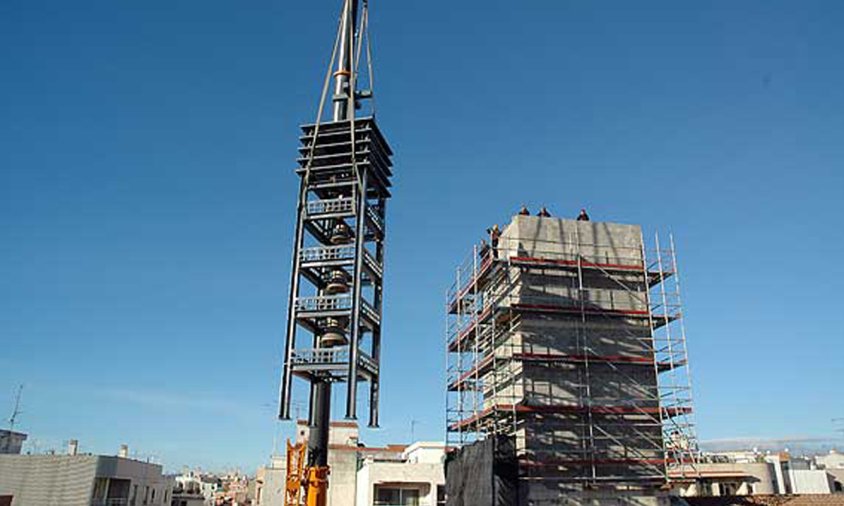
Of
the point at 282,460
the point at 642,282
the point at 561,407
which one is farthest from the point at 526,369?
the point at 282,460

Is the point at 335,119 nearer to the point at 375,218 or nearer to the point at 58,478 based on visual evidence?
the point at 375,218

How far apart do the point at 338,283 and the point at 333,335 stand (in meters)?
3.39

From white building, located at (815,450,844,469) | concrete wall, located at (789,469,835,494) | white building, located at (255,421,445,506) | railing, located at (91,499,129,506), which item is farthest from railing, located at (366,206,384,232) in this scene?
white building, located at (815,450,844,469)

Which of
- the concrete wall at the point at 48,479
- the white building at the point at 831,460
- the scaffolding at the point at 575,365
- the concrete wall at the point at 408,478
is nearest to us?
the scaffolding at the point at 575,365

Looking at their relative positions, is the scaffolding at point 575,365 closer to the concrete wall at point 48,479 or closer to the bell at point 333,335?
the bell at point 333,335

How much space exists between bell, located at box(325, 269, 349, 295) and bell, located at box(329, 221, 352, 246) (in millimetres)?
2276

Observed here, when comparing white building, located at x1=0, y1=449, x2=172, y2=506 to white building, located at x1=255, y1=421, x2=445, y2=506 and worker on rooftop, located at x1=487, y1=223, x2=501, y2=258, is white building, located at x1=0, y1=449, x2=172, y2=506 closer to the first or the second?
white building, located at x1=255, y1=421, x2=445, y2=506

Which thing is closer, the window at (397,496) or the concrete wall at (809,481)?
the window at (397,496)

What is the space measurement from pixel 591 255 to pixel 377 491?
25644 millimetres

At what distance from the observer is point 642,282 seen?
37500 millimetres

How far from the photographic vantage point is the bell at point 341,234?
137 feet

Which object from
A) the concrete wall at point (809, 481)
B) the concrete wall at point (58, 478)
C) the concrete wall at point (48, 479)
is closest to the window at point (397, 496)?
the concrete wall at point (58, 478)

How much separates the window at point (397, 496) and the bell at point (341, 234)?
2062 cm

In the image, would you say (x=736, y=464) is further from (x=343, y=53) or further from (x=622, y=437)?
(x=343, y=53)
